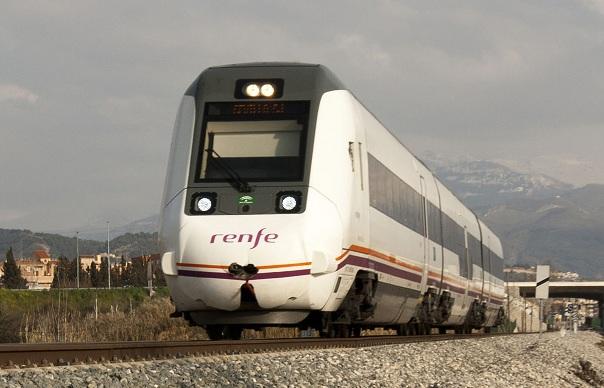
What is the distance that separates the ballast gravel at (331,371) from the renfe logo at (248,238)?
146 cm

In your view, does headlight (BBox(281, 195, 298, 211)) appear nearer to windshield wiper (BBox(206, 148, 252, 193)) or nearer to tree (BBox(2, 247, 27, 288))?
windshield wiper (BBox(206, 148, 252, 193))

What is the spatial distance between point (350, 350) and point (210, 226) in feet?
8.37

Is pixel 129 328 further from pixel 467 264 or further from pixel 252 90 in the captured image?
pixel 252 90

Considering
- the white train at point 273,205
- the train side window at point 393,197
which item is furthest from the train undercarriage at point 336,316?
Result: the train side window at point 393,197

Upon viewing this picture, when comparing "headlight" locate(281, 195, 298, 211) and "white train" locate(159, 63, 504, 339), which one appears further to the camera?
"headlight" locate(281, 195, 298, 211)

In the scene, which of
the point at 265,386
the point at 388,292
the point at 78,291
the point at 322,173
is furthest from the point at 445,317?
the point at 78,291

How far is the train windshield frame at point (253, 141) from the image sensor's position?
44.4 feet

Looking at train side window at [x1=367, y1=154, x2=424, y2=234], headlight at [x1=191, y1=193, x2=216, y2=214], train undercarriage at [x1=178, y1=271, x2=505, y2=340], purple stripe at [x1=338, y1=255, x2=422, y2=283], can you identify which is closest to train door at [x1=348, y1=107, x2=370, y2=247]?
purple stripe at [x1=338, y1=255, x2=422, y2=283]

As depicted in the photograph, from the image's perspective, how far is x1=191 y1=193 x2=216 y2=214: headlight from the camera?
13133 millimetres

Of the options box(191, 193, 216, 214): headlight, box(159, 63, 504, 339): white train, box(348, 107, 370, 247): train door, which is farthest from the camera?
box(348, 107, 370, 247): train door

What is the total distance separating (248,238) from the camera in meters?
12.6

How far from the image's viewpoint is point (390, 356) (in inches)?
534

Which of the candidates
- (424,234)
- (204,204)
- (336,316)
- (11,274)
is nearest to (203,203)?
(204,204)

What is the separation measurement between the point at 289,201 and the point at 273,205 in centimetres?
21
